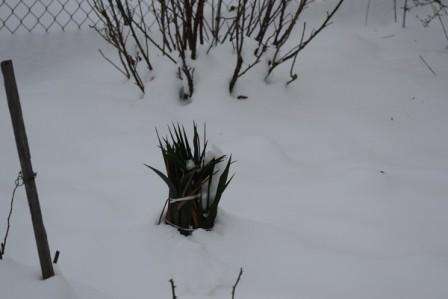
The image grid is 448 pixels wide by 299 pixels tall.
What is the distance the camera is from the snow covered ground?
129cm

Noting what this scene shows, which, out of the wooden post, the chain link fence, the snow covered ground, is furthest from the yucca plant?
the chain link fence

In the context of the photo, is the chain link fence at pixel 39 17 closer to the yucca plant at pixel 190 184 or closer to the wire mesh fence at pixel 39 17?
the wire mesh fence at pixel 39 17

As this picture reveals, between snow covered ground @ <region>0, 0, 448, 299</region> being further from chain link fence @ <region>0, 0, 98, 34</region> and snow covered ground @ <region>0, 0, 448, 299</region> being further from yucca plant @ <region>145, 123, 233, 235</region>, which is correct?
chain link fence @ <region>0, 0, 98, 34</region>

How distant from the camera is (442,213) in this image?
1708mm

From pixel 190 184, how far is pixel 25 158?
1.90 ft

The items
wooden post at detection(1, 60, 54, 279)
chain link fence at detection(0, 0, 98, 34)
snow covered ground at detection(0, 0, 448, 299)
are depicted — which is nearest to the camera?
wooden post at detection(1, 60, 54, 279)

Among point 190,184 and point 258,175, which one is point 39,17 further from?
point 190,184

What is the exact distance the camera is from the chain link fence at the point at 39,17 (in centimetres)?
360

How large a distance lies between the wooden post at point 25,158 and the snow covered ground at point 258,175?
0.06 metres

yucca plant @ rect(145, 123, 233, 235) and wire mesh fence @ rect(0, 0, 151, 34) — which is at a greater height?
wire mesh fence @ rect(0, 0, 151, 34)

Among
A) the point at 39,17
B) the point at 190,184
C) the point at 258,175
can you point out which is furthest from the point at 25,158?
the point at 39,17

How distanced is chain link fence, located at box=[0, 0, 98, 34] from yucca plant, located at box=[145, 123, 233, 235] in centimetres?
249

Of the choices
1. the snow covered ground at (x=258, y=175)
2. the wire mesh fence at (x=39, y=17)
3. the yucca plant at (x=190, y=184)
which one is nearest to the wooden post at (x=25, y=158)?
the snow covered ground at (x=258, y=175)

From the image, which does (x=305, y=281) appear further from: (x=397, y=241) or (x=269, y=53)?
(x=269, y=53)
